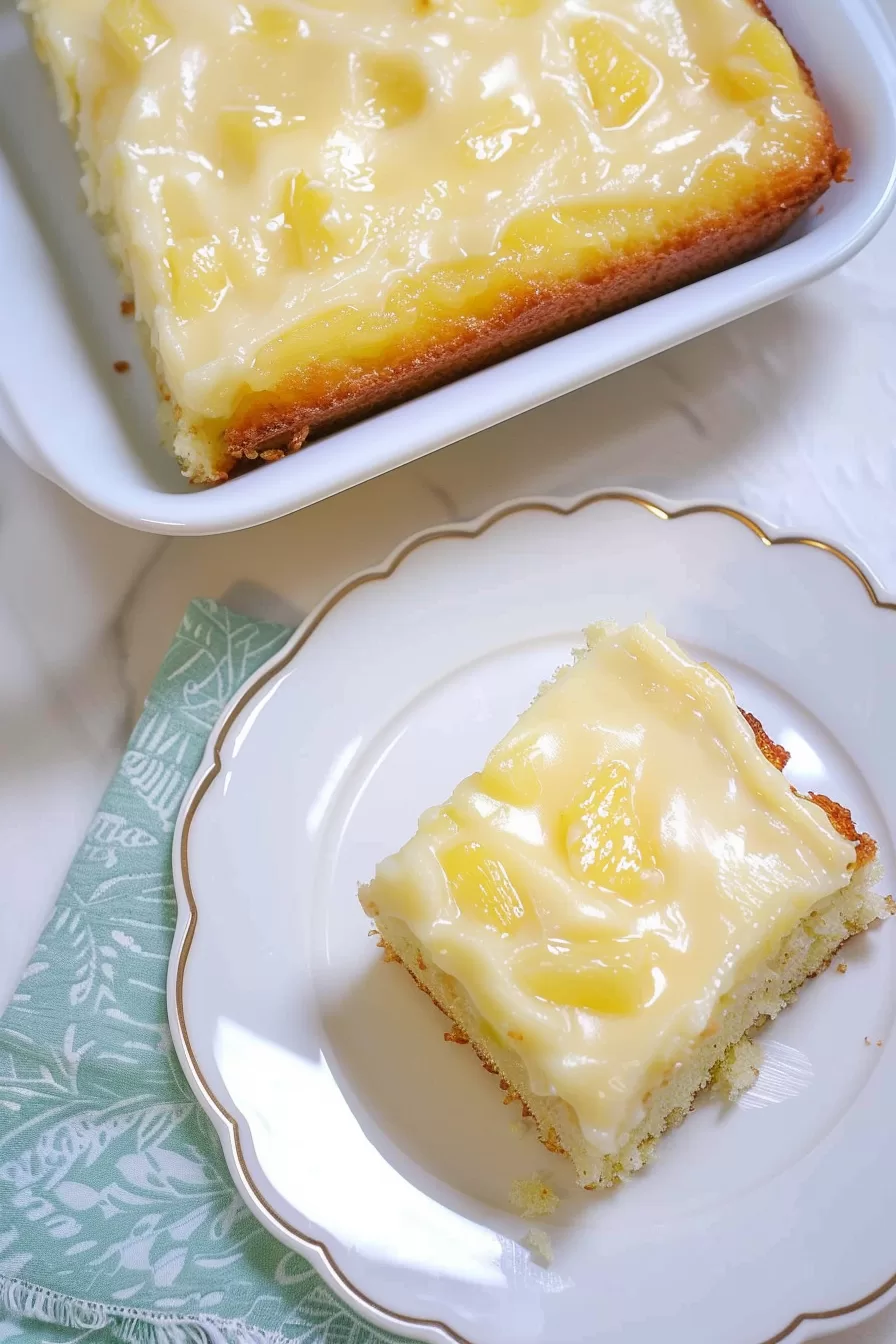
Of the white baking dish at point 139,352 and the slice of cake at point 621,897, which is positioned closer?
the slice of cake at point 621,897

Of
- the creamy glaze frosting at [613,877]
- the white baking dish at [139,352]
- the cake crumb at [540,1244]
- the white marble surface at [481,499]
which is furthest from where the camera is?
the white marble surface at [481,499]

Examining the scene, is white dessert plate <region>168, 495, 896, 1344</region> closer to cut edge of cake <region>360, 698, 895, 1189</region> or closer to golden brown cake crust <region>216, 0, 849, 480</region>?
cut edge of cake <region>360, 698, 895, 1189</region>

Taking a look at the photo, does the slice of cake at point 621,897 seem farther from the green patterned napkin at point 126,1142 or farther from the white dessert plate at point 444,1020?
the green patterned napkin at point 126,1142

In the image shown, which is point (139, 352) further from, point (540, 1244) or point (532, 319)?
point (540, 1244)

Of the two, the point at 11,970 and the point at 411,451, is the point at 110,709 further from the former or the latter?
the point at 411,451

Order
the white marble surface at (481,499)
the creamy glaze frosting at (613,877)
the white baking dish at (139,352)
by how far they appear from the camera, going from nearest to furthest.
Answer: the creamy glaze frosting at (613,877) < the white baking dish at (139,352) < the white marble surface at (481,499)

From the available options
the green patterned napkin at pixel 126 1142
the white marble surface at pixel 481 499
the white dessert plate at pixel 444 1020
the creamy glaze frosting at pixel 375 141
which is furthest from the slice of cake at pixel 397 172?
the green patterned napkin at pixel 126 1142

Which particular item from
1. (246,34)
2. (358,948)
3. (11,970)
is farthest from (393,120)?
(11,970)
